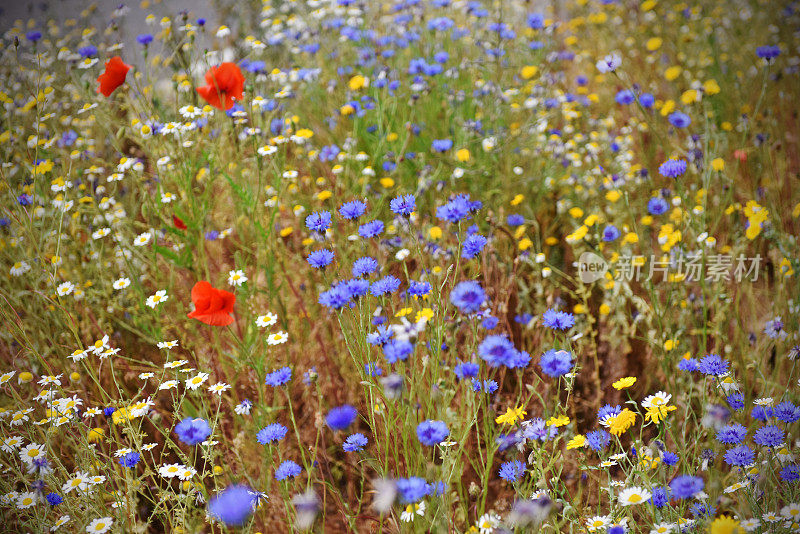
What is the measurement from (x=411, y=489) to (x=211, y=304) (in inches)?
32.4

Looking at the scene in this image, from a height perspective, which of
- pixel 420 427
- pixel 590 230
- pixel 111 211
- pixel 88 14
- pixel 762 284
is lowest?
pixel 762 284

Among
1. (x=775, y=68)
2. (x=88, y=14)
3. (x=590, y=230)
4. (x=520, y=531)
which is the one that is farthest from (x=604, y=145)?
(x=88, y=14)

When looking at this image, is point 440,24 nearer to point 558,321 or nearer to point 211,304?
point 211,304

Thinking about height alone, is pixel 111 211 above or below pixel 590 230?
above

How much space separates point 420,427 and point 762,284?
5.91 feet

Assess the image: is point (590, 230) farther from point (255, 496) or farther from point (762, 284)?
point (255, 496)

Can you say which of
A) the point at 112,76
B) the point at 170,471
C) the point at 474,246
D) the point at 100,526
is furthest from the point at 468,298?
the point at 112,76

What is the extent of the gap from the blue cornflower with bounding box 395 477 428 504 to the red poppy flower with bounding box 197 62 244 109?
1366mm

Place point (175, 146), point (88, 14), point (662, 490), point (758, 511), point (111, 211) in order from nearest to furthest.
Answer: point (758, 511)
point (662, 490)
point (175, 146)
point (111, 211)
point (88, 14)

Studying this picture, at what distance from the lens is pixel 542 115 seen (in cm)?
305

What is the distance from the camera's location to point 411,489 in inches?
43.4

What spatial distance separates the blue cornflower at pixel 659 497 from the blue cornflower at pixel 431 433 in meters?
0.44

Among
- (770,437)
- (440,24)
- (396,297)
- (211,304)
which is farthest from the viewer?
(440,24)

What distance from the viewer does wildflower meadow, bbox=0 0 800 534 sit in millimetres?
1301
